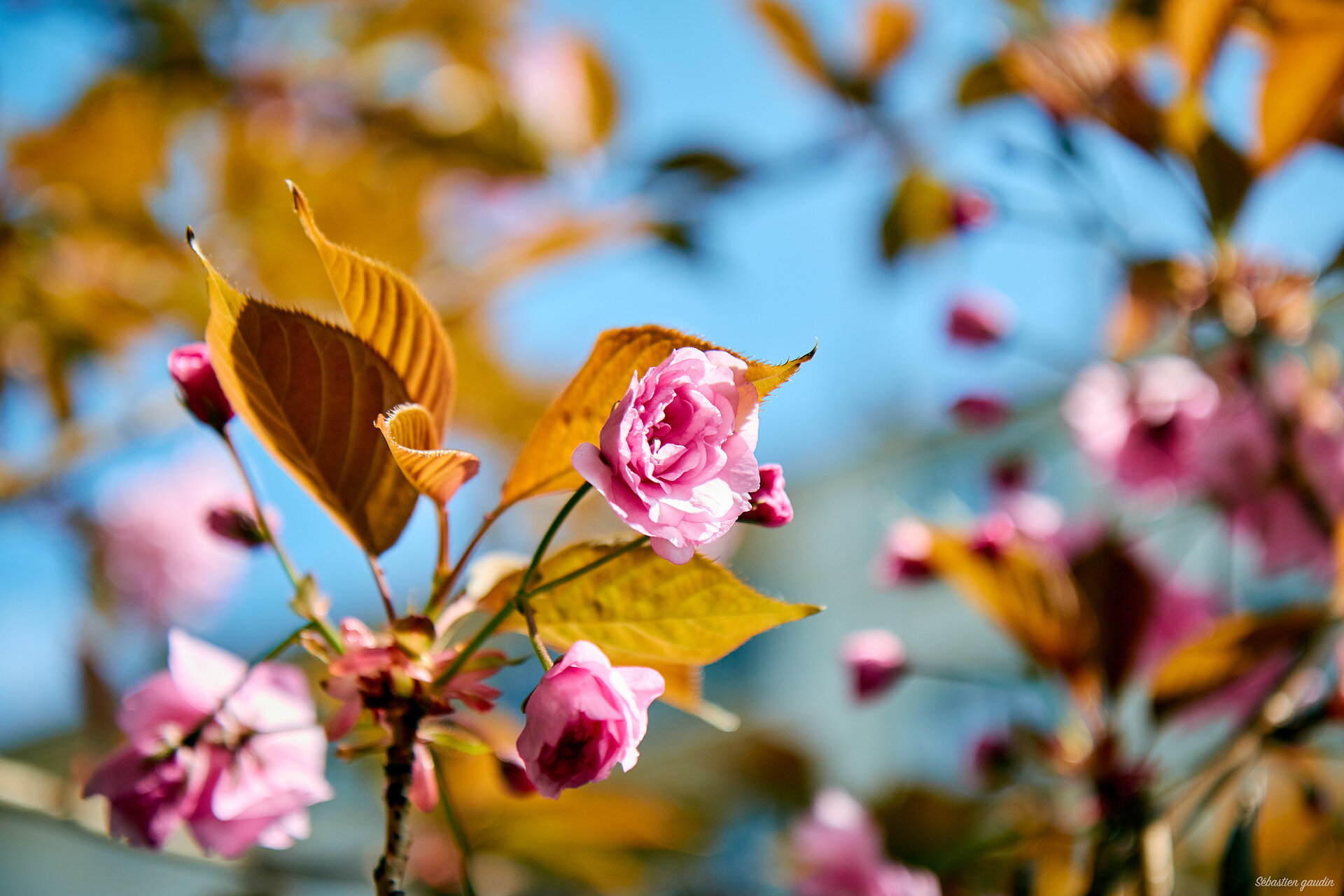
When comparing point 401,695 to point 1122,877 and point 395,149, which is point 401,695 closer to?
point 1122,877

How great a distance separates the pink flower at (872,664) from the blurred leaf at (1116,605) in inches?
7.2

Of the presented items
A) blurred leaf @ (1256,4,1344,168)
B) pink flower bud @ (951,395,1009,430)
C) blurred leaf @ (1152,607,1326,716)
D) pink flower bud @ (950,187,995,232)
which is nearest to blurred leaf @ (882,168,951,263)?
pink flower bud @ (950,187,995,232)

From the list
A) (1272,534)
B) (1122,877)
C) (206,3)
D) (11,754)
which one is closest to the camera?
(1122,877)

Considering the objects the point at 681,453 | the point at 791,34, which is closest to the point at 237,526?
the point at 681,453

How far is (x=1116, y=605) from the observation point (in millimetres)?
793

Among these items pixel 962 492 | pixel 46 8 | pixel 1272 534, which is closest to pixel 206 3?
pixel 46 8

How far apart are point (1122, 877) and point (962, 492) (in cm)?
890

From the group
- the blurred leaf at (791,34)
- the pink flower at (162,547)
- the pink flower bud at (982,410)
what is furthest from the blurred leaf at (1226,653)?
the pink flower at (162,547)

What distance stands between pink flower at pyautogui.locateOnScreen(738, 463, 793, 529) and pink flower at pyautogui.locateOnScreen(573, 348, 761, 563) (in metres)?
0.02

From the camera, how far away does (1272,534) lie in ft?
3.06

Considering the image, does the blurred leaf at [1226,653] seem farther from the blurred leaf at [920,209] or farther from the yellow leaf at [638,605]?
the blurred leaf at [920,209]

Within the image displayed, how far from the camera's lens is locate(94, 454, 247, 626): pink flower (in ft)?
5.74

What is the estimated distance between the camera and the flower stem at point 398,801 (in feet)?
1.20

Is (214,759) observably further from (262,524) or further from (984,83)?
(984,83)
